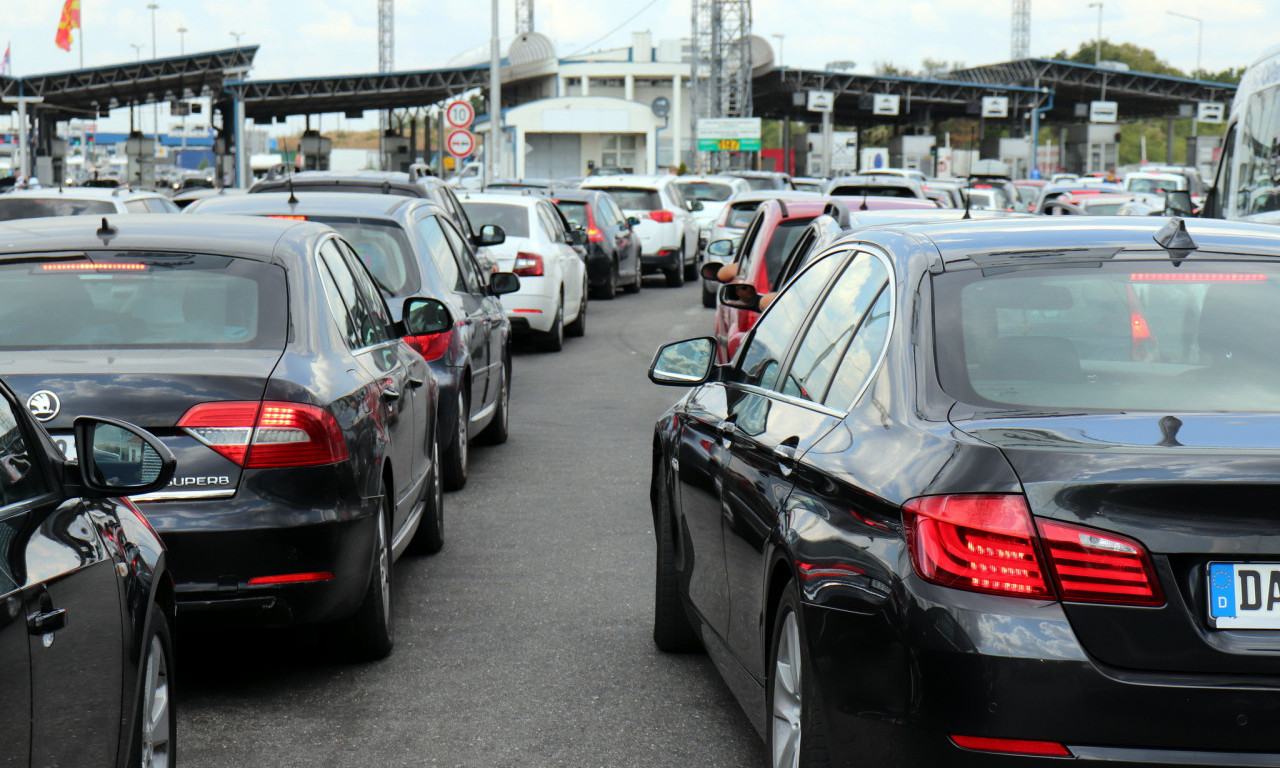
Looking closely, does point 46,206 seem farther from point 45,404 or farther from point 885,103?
point 885,103

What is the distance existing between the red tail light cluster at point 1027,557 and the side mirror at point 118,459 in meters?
1.65

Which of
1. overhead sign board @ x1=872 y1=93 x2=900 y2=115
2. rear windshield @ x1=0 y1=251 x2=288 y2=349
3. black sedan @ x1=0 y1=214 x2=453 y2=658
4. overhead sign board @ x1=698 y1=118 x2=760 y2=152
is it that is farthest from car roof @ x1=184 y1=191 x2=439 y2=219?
overhead sign board @ x1=872 y1=93 x2=900 y2=115

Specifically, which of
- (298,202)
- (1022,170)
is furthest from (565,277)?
(1022,170)

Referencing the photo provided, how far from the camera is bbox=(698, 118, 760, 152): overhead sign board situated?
71.7m

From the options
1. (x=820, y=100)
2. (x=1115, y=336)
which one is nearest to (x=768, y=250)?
(x=1115, y=336)

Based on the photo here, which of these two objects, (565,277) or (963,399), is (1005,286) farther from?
(565,277)

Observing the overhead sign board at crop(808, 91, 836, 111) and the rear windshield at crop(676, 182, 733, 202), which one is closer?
the rear windshield at crop(676, 182, 733, 202)

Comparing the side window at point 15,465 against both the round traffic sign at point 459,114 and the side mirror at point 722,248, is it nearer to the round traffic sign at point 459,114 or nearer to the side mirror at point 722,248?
the side mirror at point 722,248

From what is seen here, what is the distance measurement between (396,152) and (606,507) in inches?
1866

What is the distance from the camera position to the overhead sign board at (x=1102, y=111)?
9475cm

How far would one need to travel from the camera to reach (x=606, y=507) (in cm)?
891

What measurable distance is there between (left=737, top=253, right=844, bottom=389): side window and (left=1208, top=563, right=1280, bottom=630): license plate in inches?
71.1

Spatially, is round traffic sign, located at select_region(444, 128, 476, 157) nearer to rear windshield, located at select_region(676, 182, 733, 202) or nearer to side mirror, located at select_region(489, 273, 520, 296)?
rear windshield, located at select_region(676, 182, 733, 202)

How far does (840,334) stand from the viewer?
4.27m
